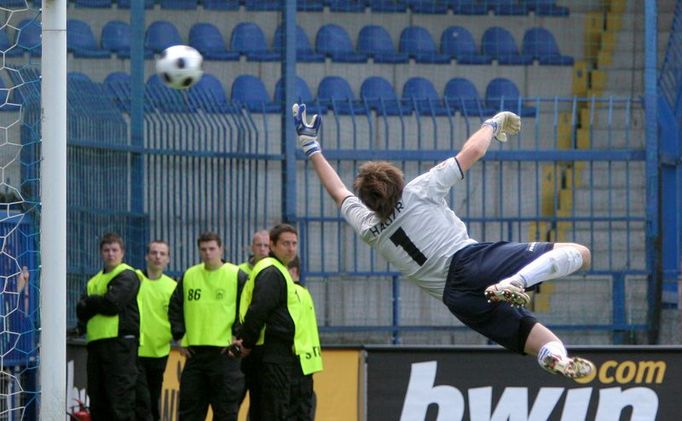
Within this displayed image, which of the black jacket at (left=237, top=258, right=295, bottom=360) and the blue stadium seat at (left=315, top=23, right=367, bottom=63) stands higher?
the blue stadium seat at (left=315, top=23, right=367, bottom=63)

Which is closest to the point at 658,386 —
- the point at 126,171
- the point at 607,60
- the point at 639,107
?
the point at 639,107

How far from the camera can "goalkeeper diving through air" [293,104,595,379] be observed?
270 inches

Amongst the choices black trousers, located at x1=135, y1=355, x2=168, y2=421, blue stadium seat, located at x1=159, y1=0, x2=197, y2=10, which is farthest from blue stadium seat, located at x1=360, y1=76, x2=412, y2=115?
black trousers, located at x1=135, y1=355, x2=168, y2=421

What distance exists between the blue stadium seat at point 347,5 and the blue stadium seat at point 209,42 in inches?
53.8

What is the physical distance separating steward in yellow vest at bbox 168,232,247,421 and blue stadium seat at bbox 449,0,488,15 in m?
6.44

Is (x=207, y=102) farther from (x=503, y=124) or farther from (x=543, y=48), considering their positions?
(x=503, y=124)

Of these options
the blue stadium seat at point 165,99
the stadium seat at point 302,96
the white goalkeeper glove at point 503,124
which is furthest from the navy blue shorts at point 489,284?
the stadium seat at point 302,96

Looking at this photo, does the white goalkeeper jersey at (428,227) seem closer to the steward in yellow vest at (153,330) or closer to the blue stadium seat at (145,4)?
the steward in yellow vest at (153,330)

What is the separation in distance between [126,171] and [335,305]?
2.61 meters

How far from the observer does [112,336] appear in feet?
35.2

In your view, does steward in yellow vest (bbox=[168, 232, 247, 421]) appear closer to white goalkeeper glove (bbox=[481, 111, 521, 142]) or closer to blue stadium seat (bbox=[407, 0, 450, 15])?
white goalkeeper glove (bbox=[481, 111, 521, 142])

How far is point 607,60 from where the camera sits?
53.5 ft

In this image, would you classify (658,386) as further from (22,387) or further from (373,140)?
(22,387)

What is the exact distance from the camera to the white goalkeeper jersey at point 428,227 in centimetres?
701
